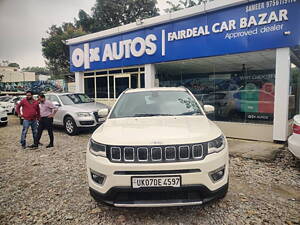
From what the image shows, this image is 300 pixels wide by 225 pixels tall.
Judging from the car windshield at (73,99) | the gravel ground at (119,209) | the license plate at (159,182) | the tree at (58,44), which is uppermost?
the tree at (58,44)

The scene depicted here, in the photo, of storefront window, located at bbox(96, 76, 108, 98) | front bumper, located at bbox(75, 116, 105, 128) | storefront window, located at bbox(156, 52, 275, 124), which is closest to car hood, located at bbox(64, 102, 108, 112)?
front bumper, located at bbox(75, 116, 105, 128)

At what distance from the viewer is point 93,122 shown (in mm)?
7918

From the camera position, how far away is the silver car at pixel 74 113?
25.7 ft

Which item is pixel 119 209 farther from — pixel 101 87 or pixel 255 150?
pixel 101 87

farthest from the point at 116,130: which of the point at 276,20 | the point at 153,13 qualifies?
the point at 153,13

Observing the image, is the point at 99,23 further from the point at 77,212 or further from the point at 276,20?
the point at 77,212

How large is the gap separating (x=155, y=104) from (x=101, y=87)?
362 inches

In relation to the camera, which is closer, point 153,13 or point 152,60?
point 152,60

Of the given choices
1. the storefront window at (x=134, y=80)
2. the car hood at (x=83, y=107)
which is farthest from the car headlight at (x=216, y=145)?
the storefront window at (x=134, y=80)

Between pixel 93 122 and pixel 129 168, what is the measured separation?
230 inches

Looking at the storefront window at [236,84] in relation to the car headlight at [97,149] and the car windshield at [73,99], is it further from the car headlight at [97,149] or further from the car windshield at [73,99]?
the car headlight at [97,149]

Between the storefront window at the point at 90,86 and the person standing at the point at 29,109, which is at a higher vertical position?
the storefront window at the point at 90,86

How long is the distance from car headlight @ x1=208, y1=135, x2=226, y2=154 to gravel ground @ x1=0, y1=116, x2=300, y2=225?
0.88 meters

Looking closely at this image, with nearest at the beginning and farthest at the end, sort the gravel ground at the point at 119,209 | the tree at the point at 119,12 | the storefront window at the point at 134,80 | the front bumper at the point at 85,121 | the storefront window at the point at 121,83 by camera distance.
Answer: the gravel ground at the point at 119,209 → the front bumper at the point at 85,121 → the storefront window at the point at 134,80 → the storefront window at the point at 121,83 → the tree at the point at 119,12
